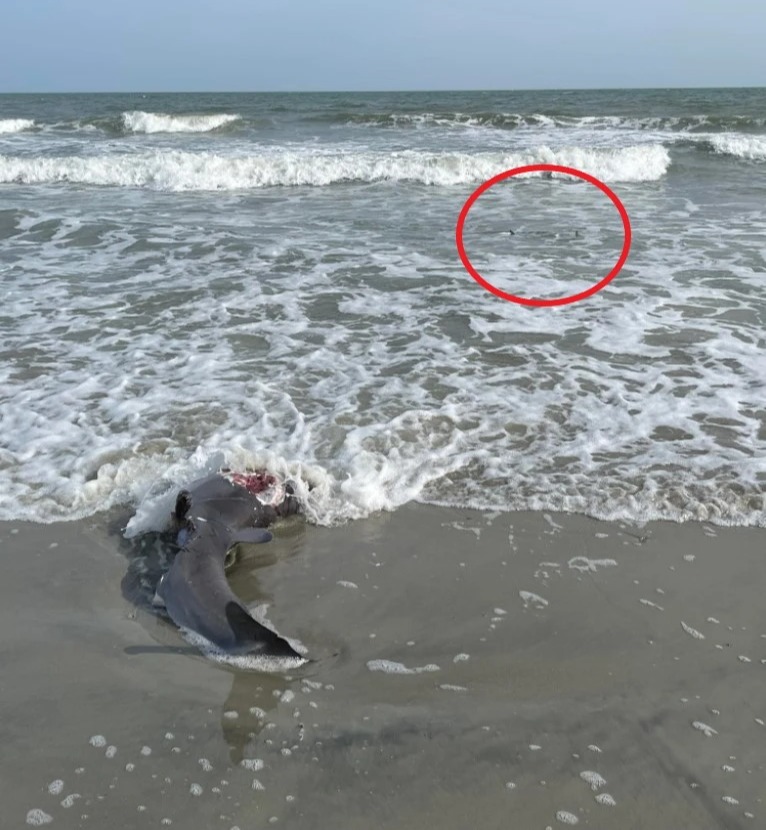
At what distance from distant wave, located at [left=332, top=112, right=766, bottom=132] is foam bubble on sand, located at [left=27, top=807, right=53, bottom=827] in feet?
94.1

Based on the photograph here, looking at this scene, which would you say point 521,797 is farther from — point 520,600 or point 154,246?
Result: point 154,246

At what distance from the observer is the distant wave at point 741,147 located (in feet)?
68.0

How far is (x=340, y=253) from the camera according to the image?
32.1 ft

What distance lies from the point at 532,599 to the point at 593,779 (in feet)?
3.27

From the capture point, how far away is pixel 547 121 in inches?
1145

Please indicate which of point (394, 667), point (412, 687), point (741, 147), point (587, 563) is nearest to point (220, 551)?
point (394, 667)

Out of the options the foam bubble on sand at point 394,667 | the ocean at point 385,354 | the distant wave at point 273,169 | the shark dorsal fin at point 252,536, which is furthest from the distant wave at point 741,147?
the foam bubble on sand at point 394,667

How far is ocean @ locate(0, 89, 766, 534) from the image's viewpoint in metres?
4.38

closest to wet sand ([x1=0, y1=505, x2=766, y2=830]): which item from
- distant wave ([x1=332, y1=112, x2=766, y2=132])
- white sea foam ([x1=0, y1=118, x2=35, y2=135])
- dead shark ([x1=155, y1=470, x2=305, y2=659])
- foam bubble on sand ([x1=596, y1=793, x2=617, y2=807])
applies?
foam bubble on sand ([x1=596, y1=793, x2=617, y2=807])

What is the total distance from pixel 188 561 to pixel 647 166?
18258mm

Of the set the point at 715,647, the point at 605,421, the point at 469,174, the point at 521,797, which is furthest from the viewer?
the point at 469,174

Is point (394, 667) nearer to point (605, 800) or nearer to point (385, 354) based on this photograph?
point (605, 800)

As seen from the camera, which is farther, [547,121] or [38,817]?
[547,121]

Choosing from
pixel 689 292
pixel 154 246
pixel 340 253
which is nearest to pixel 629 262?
pixel 689 292
